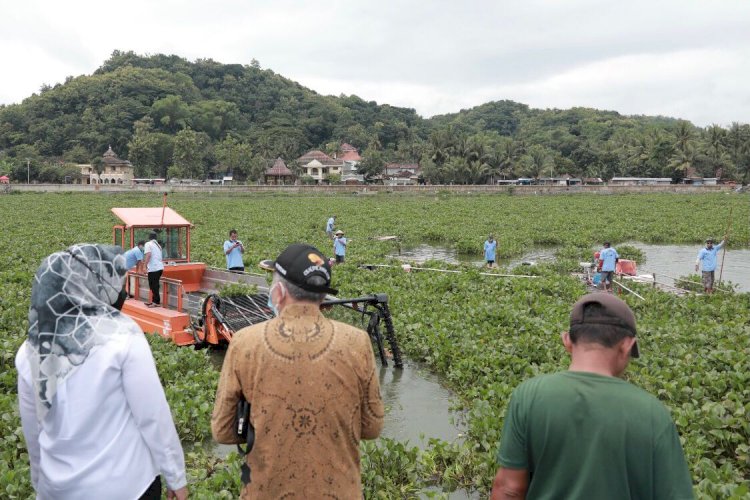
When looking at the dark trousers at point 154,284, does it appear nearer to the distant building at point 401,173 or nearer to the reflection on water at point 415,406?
the reflection on water at point 415,406

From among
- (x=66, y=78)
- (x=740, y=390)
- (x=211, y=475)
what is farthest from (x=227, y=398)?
(x=66, y=78)

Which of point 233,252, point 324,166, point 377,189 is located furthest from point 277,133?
point 233,252

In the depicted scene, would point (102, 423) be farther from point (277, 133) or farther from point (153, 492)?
point (277, 133)

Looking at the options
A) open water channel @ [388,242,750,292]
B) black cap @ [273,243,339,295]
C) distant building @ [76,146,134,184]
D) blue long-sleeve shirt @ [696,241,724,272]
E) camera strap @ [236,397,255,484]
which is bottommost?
open water channel @ [388,242,750,292]

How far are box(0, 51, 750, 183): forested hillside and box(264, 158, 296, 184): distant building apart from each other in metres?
2.00

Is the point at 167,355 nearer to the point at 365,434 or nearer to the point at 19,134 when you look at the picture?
the point at 365,434

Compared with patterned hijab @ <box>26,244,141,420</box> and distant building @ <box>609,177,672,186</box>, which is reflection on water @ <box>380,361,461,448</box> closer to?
patterned hijab @ <box>26,244,141,420</box>

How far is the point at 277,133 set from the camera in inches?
4218

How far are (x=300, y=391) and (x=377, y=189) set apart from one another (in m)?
56.8

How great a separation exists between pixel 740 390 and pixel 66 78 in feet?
455

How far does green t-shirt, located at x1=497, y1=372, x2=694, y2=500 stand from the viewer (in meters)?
2.13

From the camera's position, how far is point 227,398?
2.53 m

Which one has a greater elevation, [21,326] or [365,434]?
[365,434]

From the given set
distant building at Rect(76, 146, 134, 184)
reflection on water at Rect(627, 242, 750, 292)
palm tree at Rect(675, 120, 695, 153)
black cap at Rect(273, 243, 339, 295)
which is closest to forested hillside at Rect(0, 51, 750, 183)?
palm tree at Rect(675, 120, 695, 153)
